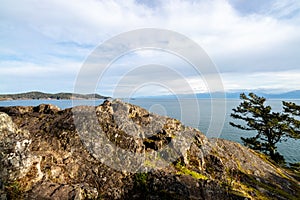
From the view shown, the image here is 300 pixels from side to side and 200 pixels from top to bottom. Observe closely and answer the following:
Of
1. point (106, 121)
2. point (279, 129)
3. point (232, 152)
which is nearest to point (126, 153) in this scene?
point (106, 121)

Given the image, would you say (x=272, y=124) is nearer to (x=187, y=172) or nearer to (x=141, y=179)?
(x=187, y=172)

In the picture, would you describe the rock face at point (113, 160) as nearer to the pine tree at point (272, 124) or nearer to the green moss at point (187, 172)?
the green moss at point (187, 172)

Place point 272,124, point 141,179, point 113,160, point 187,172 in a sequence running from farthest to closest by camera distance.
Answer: point 272,124, point 187,172, point 113,160, point 141,179

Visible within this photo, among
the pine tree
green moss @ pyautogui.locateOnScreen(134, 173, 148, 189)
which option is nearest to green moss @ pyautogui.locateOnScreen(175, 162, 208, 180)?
green moss @ pyautogui.locateOnScreen(134, 173, 148, 189)

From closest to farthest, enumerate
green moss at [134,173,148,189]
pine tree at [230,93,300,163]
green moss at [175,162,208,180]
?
green moss at [134,173,148,189] → green moss at [175,162,208,180] → pine tree at [230,93,300,163]

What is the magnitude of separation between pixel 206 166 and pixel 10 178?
12636 mm

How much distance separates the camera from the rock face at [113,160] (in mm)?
9516

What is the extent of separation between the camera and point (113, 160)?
1218 cm

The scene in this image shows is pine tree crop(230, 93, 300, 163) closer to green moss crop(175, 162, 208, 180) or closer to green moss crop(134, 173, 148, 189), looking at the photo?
green moss crop(175, 162, 208, 180)

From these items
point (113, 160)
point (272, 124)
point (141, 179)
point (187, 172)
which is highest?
point (113, 160)

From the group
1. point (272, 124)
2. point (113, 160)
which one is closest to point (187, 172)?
point (113, 160)

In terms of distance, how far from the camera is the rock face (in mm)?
9516

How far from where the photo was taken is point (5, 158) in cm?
911

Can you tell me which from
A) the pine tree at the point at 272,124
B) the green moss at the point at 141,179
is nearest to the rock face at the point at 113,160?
the green moss at the point at 141,179
